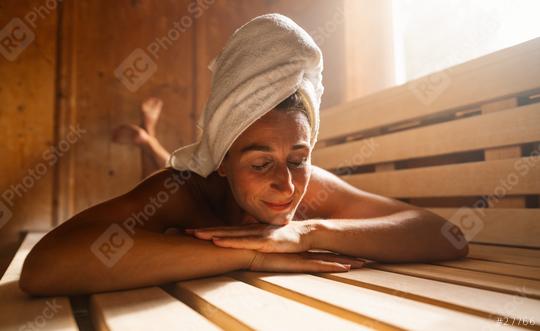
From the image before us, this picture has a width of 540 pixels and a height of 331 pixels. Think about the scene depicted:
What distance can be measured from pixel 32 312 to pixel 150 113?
2.55 m

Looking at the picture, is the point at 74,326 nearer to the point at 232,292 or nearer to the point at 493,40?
the point at 232,292

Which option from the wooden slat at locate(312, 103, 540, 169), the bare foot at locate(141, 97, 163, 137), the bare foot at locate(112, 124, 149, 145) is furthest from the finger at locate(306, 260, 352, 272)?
the bare foot at locate(141, 97, 163, 137)

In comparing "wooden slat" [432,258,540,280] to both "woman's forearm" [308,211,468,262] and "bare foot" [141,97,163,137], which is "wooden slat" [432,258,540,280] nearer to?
"woman's forearm" [308,211,468,262]

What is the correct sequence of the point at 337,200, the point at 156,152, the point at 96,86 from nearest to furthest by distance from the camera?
the point at 337,200
the point at 156,152
the point at 96,86

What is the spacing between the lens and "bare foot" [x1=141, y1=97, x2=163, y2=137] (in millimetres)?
3207

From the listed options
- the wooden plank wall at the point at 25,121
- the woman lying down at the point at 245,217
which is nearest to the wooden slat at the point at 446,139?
the woman lying down at the point at 245,217

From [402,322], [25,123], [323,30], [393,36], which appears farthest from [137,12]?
[402,322]

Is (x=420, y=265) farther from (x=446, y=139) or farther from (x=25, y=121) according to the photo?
(x=25, y=121)

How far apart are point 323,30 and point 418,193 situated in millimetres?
1735

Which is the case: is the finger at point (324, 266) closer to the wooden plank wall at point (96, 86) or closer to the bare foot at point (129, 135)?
the wooden plank wall at point (96, 86)

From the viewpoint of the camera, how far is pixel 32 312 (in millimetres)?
830

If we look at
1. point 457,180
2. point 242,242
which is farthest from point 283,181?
point 457,180

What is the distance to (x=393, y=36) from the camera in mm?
2852

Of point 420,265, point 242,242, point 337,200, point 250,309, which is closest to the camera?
point 250,309
